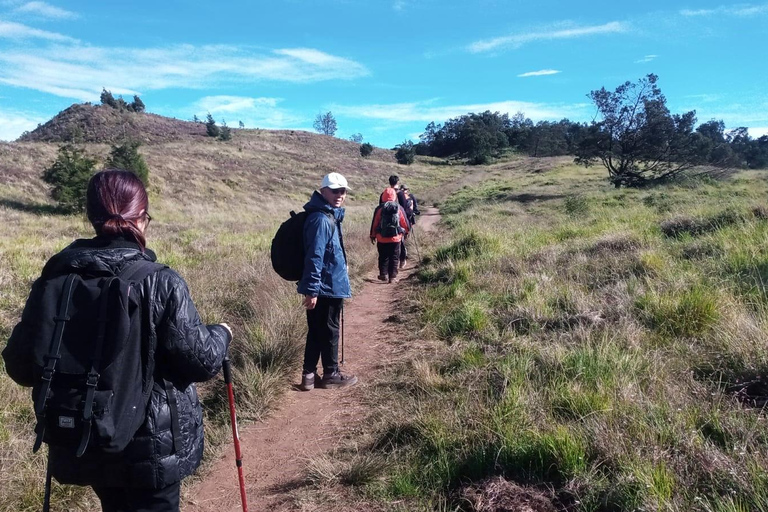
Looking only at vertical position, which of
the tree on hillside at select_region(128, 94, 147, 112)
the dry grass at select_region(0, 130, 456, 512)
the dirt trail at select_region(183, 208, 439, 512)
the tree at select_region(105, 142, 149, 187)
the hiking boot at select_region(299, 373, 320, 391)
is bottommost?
the dirt trail at select_region(183, 208, 439, 512)

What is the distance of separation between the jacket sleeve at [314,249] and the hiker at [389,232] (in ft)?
15.5

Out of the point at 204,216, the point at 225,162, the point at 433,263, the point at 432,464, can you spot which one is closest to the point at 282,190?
the point at 225,162

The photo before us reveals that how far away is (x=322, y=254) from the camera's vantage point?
456cm

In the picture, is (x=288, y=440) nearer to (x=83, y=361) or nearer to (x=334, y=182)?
(x=334, y=182)

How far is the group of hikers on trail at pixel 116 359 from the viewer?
5.85 ft

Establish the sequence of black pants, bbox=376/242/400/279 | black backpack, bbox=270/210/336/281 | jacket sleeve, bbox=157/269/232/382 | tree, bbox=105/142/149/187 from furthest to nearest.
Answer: tree, bbox=105/142/149/187
black pants, bbox=376/242/400/279
black backpack, bbox=270/210/336/281
jacket sleeve, bbox=157/269/232/382

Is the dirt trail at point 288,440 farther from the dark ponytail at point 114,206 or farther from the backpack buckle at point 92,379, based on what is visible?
the dark ponytail at point 114,206

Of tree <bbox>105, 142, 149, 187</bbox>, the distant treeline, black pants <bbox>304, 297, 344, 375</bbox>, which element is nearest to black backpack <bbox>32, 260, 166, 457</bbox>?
black pants <bbox>304, 297, 344, 375</bbox>

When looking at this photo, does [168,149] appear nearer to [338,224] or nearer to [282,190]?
[282,190]

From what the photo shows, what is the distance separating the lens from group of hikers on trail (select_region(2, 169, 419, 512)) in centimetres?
178

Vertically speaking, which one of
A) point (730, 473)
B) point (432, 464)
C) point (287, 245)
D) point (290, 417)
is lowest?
point (290, 417)

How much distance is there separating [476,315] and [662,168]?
25189 millimetres

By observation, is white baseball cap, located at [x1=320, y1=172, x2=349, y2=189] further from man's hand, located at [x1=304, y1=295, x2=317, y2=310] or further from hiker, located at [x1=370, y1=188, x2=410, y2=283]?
hiker, located at [x1=370, y1=188, x2=410, y2=283]

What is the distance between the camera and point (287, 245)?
4672 mm
